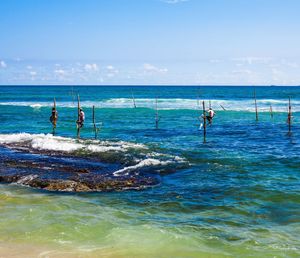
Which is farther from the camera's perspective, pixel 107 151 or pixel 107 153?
pixel 107 151

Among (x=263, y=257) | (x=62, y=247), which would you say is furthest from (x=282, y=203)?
(x=62, y=247)

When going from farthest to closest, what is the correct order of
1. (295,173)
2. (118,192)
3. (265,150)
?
1. (265,150)
2. (295,173)
3. (118,192)

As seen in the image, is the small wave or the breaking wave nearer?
the small wave

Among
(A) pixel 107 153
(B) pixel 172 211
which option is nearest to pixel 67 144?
(A) pixel 107 153

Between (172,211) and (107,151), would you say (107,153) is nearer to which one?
(107,151)

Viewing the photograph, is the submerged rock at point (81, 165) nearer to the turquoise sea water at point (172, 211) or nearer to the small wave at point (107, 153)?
the small wave at point (107, 153)

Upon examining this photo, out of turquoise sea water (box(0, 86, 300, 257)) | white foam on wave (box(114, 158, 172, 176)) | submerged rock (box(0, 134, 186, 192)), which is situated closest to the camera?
turquoise sea water (box(0, 86, 300, 257))

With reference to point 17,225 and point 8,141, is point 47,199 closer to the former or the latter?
point 17,225

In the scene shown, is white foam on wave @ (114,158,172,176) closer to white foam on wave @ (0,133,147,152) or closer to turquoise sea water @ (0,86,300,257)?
turquoise sea water @ (0,86,300,257)

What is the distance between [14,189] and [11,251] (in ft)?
17.6

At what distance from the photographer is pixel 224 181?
15367 millimetres

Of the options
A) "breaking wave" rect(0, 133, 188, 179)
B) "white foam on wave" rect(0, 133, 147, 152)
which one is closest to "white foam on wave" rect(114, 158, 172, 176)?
"breaking wave" rect(0, 133, 188, 179)

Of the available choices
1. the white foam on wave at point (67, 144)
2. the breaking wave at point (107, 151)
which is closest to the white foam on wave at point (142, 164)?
the breaking wave at point (107, 151)

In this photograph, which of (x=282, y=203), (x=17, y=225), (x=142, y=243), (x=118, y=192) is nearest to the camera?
(x=142, y=243)
